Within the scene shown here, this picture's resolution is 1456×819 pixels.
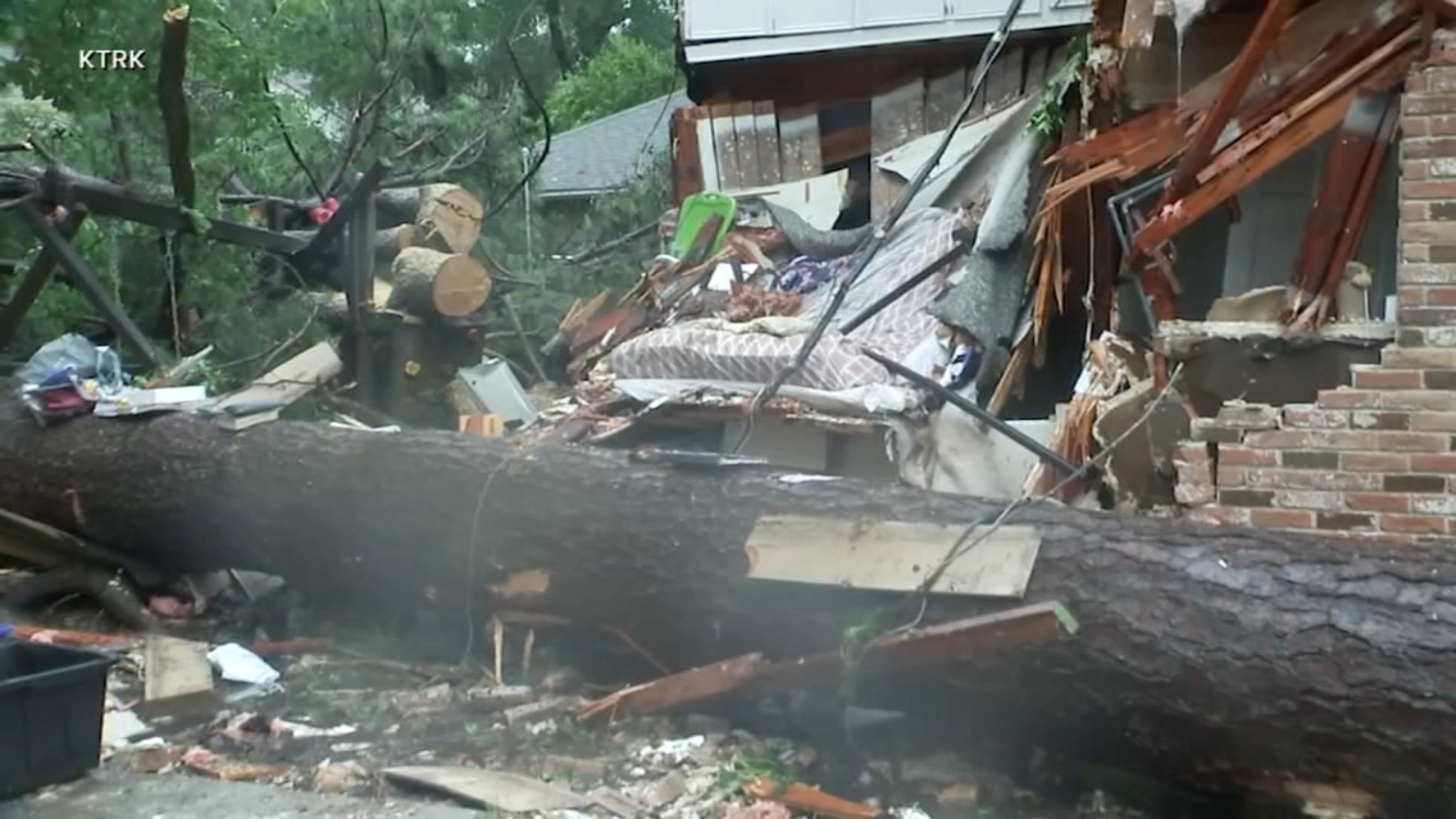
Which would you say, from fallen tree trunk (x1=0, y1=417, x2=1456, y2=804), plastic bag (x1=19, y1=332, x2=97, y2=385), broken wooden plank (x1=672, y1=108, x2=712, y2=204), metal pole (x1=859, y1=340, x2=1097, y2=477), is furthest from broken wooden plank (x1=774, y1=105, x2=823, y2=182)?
fallen tree trunk (x1=0, y1=417, x2=1456, y2=804)

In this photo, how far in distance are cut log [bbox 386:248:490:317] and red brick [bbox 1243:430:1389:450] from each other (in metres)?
5.40

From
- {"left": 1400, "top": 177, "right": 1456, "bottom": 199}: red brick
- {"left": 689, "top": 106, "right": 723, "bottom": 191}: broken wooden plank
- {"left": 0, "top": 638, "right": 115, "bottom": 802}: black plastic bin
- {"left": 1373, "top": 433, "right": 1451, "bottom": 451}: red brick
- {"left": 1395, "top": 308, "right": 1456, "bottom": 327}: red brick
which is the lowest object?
{"left": 0, "top": 638, "right": 115, "bottom": 802}: black plastic bin

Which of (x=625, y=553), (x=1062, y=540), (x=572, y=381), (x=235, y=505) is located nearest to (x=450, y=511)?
(x=625, y=553)

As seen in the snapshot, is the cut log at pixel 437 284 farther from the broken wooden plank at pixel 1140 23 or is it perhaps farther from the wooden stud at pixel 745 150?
the broken wooden plank at pixel 1140 23

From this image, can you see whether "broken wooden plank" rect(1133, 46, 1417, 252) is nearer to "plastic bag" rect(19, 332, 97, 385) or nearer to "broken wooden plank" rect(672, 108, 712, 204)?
"plastic bag" rect(19, 332, 97, 385)

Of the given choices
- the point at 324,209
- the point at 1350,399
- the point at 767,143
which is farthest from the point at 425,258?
the point at 1350,399

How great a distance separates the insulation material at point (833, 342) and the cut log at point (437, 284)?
44.5 inches

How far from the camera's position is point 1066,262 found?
683cm

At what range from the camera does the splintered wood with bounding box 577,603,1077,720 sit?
4230mm

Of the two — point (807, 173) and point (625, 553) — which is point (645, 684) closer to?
point (625, 553)

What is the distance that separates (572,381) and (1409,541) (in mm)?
6537

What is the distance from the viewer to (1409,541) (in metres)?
4.40

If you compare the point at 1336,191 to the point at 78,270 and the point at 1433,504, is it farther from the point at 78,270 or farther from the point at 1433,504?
the point at 78,270

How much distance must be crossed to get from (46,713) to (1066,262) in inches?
188
